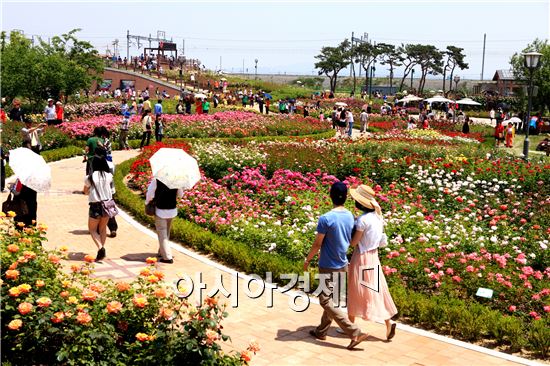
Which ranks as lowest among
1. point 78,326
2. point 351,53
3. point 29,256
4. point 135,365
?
point 135,365

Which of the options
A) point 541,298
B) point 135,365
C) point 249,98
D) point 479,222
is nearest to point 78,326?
point 135,365

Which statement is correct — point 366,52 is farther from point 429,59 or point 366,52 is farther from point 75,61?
point 75,61

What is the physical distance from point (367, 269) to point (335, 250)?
0.36 m

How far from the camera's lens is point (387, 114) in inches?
1586

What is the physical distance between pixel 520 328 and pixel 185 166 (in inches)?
177

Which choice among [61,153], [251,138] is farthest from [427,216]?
[251,138]

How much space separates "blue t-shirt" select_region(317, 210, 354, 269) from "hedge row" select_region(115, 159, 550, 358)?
1.35 meters

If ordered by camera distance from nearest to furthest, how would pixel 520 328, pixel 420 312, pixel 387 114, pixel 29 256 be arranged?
pixel 29 256
pixel 520 328
pixel 420 312
pixel 387 114

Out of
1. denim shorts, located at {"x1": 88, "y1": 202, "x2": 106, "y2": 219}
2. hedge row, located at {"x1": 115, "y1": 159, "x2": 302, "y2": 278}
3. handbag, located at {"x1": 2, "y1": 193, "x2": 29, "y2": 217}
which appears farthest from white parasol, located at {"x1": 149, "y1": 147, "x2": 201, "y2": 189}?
handbag, located at {"x1": 2, "y1": 193, "x2": 29, "y2": 217}

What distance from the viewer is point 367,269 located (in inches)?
231

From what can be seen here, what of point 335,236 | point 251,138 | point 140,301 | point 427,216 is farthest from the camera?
point 251,138

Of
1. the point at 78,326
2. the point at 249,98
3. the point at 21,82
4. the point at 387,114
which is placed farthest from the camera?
the point at 249,98

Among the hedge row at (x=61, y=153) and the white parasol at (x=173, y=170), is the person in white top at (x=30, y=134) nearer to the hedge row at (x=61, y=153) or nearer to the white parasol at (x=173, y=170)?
the hedge row at (x=61, y=153)

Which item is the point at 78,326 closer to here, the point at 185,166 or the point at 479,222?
the point at 185,166
